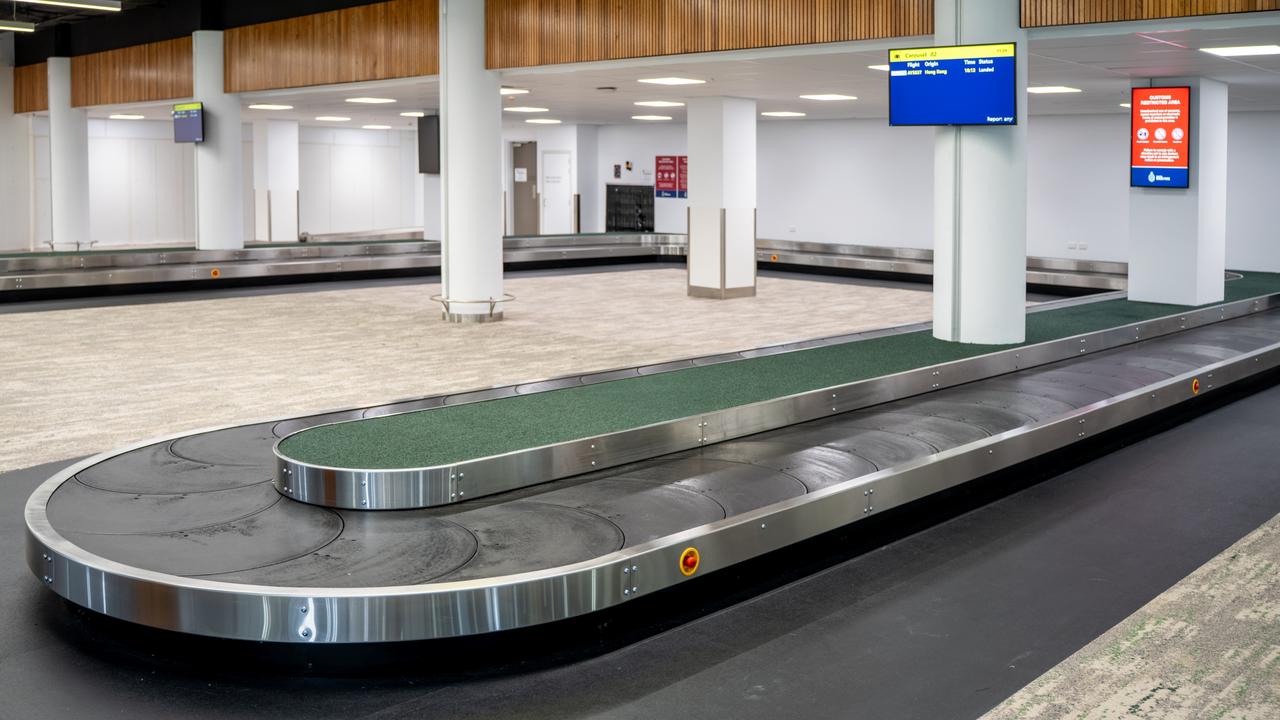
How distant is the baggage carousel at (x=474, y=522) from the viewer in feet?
16.3

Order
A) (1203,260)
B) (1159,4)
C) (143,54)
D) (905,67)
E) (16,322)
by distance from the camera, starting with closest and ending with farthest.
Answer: (1159,4) → (905,67) → (1203,260) → (16,322) → (143,54)

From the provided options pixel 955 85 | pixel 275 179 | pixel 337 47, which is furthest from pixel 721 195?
pixel 275 179

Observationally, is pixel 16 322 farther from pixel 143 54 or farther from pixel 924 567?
pixel 924 567

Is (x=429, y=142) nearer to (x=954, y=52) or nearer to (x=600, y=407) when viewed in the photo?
(x=954, y=52)

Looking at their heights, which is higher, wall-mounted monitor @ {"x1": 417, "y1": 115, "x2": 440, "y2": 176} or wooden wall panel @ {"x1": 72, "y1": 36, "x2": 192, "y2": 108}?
wooden wall panel @ {"x1": 72, "y1": 36, "x2": 192, "y2": 108}

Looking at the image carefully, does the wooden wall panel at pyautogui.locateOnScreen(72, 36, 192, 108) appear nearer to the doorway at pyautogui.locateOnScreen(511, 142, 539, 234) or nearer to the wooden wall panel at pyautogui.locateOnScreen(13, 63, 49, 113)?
the wooden wall panel at pyautogui.locateOnScreen(13, 63, 49, 113)

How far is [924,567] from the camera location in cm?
650

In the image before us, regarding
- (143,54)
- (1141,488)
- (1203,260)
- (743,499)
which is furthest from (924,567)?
(143,54)

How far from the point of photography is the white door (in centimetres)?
3097

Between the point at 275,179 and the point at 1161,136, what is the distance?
2414 centimetres

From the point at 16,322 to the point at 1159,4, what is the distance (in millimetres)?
14328

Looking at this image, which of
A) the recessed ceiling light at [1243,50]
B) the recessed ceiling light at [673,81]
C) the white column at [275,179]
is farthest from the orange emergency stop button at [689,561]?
the white column at [275,179]

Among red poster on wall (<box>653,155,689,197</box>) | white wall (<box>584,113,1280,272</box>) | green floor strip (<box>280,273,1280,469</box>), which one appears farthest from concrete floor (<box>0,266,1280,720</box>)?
red poster on wall (<box>653,155,689,197</box>)

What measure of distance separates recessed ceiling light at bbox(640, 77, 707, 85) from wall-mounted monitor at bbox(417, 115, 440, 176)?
24.7 feet
